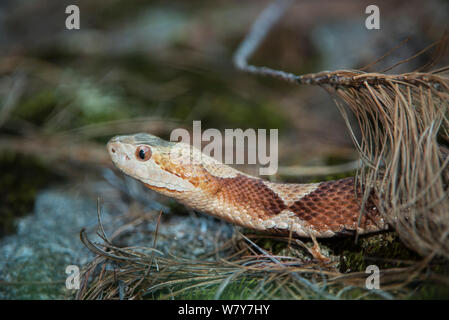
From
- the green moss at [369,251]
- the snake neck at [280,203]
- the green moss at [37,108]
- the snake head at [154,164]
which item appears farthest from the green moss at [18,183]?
the green moss at [369,251]

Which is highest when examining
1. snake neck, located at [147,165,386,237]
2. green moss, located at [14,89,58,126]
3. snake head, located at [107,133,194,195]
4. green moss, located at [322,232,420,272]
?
green moss, located at [14,89,58,126]

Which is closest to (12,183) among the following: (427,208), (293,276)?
(293,276)

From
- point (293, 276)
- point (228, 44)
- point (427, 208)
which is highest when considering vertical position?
point (228, 44)

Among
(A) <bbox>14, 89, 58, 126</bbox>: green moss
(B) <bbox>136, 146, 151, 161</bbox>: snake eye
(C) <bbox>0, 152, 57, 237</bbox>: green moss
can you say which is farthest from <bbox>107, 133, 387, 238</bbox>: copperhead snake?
(A) <bbox>14, 89, 58, 126</bbox>: green moss

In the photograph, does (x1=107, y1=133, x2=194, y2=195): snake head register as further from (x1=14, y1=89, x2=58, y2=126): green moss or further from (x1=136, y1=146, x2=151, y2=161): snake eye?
(x1=14, y1=89, x2=58, y2=126): green moss

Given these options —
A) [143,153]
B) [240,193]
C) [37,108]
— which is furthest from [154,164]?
[37,108]

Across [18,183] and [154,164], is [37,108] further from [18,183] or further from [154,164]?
[154,164]
